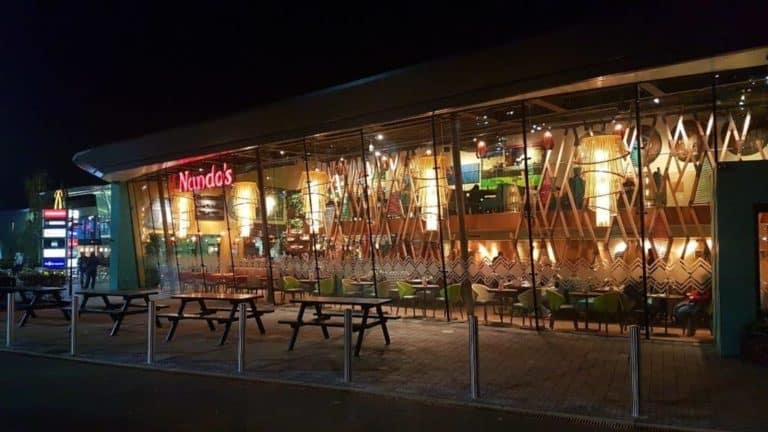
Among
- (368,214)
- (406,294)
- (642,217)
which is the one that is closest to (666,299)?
(642,217)

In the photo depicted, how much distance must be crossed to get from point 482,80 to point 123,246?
16.5 meters

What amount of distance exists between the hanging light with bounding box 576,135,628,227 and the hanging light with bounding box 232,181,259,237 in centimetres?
1023

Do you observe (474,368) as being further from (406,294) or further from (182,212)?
(182,212)

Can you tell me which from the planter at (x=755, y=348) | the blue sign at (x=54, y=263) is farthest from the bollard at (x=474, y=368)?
the blue sign at (x=54, y=263)

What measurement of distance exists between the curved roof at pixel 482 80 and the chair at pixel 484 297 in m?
4.14

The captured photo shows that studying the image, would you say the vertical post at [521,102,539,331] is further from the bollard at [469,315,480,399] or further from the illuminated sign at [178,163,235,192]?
the illuminated sign at [178,163,235,192]

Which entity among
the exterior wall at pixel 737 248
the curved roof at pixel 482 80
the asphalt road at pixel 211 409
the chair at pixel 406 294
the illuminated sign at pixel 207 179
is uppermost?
the curved roof at pixel 482 80

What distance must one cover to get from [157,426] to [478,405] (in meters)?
3.49

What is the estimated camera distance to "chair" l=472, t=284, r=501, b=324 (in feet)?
45.8

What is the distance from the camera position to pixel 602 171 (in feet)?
43.6

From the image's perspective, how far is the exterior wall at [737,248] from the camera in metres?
9.58

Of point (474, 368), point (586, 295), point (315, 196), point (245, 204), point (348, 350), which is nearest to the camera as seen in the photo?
point (474, 368)

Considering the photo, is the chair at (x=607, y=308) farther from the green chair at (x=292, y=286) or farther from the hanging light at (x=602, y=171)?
the green chair at (x=292, y=286)

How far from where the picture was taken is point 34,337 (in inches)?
501
